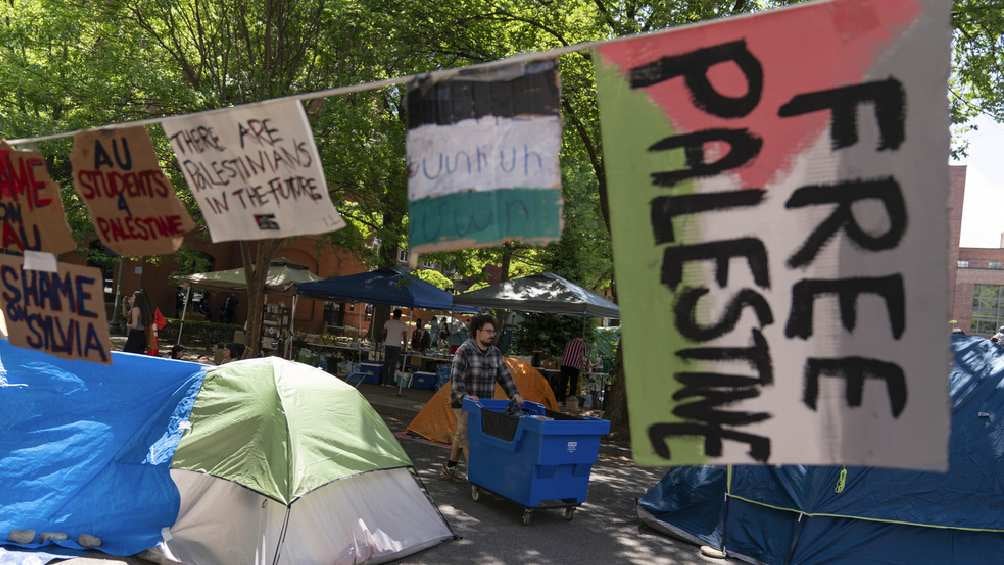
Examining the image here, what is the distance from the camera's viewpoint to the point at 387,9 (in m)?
13.2

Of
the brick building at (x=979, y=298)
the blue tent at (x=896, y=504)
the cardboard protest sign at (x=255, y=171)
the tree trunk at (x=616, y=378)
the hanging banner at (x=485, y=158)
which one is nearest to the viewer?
the hanging banner at (x=485, y=158)

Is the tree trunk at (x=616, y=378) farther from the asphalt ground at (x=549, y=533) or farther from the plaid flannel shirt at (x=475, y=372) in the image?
the plaid flannel shirt at (x=475, y=372)

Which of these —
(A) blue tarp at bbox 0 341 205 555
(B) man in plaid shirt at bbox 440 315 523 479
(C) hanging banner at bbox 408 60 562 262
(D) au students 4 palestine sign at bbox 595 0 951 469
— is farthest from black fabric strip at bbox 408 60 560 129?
(B) man in plaid shirt at bbox 440 315 523 479

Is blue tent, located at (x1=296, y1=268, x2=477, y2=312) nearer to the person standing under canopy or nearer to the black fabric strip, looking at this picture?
the person standing under canopy

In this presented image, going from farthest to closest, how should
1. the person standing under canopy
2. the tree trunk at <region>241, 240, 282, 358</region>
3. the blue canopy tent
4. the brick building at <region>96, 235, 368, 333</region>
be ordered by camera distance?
the brick building at <region>96, 235, 368, 333</region> → the person standing under canopy → the blue canopy tent → the tree trunk at <region>241, 240, 282, 358</region>

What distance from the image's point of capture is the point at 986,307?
2685 inches

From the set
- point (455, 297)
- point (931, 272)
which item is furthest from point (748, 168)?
point (455, 297)

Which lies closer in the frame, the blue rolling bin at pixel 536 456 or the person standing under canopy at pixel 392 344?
the blue rolling bin at pixel 536 456

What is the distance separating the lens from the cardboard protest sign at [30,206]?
482 cm

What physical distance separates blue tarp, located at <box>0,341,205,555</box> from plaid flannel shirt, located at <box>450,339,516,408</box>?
10.8 feet

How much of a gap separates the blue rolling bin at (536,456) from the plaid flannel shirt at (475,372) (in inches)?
21.5

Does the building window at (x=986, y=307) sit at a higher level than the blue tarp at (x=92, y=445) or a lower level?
higher

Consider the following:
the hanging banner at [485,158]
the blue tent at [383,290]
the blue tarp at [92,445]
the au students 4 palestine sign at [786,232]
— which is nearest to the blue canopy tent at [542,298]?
the blue tent at [383,290]

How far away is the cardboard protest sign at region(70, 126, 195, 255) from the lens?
14.6ft
